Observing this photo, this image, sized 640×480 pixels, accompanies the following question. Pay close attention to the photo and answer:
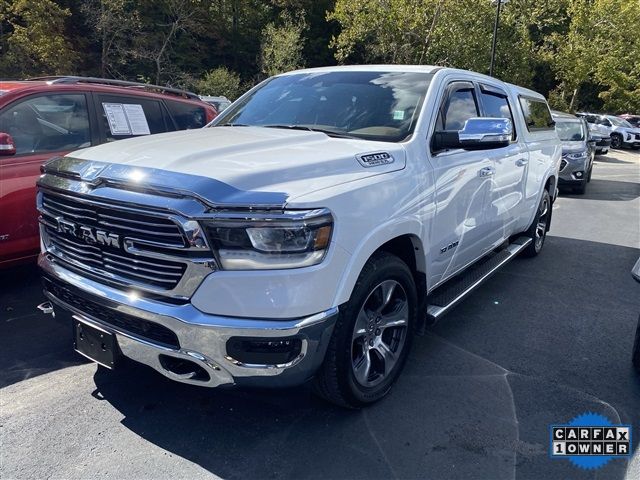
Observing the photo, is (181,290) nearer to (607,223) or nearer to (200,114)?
(200,114)

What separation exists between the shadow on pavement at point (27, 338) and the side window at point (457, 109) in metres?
2.81

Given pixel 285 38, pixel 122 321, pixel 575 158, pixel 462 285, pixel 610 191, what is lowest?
pixel 610 191

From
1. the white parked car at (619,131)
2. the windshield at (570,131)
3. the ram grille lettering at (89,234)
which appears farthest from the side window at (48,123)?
the white parked car at (619,131)

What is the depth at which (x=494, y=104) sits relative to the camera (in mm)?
4734

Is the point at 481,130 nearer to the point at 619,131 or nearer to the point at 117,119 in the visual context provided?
the point at 117,119

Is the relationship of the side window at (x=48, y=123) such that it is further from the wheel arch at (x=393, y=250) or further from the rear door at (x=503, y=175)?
the rear door at (x=503, y=175)

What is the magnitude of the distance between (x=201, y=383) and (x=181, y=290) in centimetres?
48

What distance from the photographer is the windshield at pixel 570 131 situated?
41.1 ft

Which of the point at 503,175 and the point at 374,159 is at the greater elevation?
the point at 374,159

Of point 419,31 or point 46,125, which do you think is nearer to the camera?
point 46,125

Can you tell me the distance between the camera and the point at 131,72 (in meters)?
23.6

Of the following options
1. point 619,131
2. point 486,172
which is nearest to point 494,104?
point 486,172

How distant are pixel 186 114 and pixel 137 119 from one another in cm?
78

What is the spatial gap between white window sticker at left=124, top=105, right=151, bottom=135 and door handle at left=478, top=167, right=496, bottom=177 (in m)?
3.54
